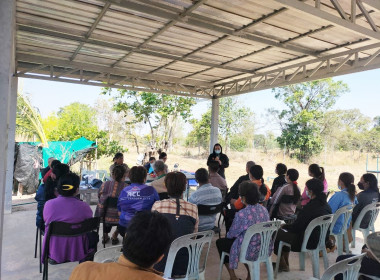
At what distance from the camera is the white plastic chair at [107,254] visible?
1835mm

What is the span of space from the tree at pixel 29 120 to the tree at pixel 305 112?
39.1ft

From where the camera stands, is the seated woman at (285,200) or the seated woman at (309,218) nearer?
the seated woman at (309,218)

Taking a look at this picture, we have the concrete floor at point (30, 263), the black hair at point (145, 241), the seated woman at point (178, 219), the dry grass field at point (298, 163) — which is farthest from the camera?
the dry grass field at point (298, 163)

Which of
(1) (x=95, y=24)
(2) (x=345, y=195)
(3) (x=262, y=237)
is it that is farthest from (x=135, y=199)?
(1) (x=95, y=24)

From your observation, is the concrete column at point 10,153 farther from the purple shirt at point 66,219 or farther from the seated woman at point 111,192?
the purple shirt at point 66,219

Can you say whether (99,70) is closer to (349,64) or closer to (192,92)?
(192,92)

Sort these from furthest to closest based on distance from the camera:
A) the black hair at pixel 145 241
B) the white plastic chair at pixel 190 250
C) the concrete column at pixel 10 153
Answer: the concrete column at pixel 10 153, the white plastic chair at pixel 190 250, the black hair at pixel 145 241

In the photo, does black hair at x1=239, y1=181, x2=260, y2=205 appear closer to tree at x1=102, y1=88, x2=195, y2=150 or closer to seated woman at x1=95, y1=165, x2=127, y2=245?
seated woman at x1=95, y1=165, x2=127, y2=245

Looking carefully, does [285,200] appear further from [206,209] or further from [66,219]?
[66,219]

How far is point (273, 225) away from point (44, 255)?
2.14m

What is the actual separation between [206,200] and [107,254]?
1.55 metres

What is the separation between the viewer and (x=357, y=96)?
2127 centimetres

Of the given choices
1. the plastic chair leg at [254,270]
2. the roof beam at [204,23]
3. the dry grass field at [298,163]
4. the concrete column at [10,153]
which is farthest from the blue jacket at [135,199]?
the dry grass field at [298,163]

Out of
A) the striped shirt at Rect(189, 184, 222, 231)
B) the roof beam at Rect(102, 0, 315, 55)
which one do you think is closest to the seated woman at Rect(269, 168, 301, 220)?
the striped shirt at Rect(189, 184, 222, 231)
